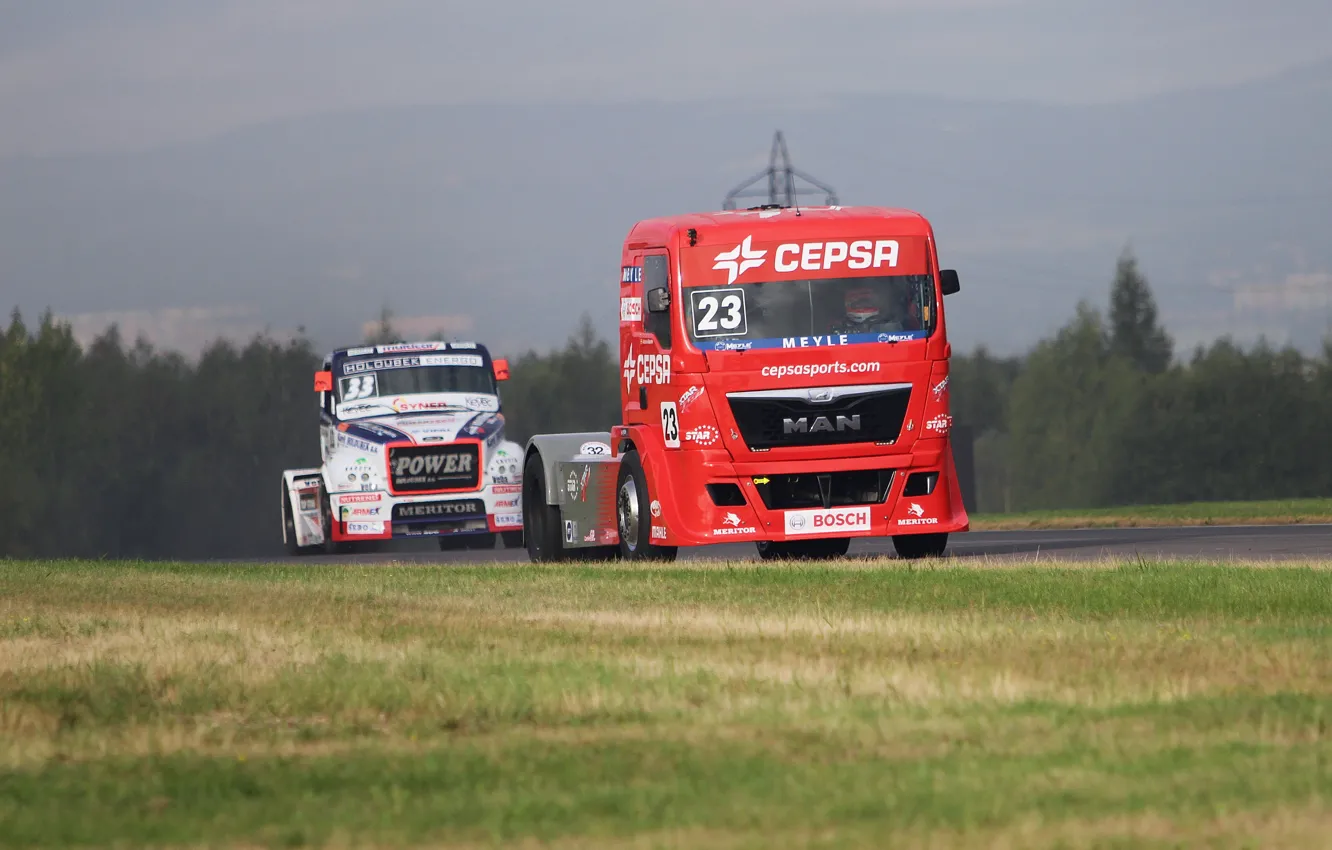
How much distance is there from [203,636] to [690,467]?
7.50 meters

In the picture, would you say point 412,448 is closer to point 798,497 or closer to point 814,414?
point 798,497

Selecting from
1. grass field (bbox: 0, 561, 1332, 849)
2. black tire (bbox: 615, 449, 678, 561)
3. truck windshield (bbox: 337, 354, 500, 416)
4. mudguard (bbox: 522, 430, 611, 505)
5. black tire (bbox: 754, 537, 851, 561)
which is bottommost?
grass field (bbox: 0, 561, 1332, 849)

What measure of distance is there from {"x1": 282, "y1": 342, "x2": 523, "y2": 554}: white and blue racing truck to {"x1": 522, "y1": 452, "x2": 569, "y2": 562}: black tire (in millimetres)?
8445

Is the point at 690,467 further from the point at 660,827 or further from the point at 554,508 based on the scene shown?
the point at 660,827

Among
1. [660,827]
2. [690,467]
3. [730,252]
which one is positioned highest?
[730,252]

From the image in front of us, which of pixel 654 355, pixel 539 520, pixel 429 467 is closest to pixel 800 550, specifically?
pixel 539 520

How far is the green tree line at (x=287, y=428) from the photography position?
99062 mm

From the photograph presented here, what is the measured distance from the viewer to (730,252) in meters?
19.8

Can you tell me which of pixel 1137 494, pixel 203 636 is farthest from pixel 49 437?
pixel 203 636

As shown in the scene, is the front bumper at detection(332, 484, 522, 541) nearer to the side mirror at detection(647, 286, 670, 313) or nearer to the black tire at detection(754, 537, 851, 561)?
the black tire at detection(754, 537, 851, 561)

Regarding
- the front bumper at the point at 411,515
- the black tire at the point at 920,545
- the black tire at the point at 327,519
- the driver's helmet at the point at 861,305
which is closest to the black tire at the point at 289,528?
the black tire at the point at 327,519

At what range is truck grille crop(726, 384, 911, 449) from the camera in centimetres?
1959

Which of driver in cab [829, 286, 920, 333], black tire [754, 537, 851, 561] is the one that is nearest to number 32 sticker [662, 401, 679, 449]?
driver in cab [829, 286, 920, 333]

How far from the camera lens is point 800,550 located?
23.7 meters
